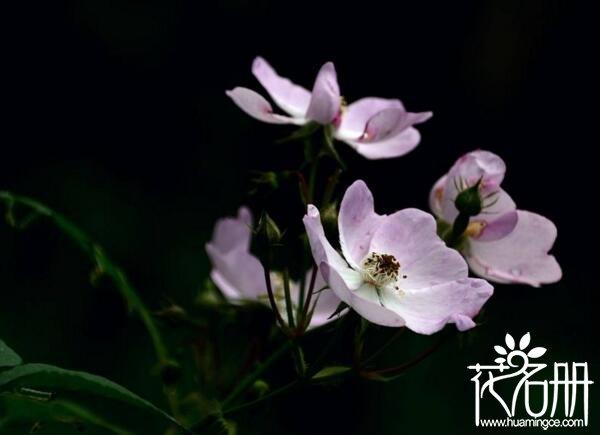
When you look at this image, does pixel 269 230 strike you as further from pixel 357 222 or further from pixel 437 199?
pixel 437 199

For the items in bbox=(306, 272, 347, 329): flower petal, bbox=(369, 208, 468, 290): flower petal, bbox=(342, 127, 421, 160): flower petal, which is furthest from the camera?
bbox=(342, 127, 421, 160): flower petal

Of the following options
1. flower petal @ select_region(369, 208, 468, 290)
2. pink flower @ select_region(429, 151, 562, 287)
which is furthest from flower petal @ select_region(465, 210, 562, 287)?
flower petal @ select_region(369, 208, 468, 290)

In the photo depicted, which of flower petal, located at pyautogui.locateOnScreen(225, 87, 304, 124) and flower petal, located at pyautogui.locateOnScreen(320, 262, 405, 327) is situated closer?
flower petal, located at pyautogui.locateOnScreen(320, 262, 405, 327)

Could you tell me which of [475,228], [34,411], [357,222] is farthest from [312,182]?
[34,411]

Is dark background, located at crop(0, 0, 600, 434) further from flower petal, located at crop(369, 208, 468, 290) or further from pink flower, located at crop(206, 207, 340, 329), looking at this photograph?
flower petal, located at crop(369, 208, 468, 290)

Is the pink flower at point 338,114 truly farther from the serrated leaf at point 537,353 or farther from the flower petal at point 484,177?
the serrated leaf at point 537,353

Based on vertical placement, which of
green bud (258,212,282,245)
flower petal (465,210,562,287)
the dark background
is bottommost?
green bud (258,212,282,245)
